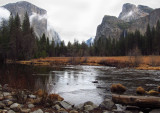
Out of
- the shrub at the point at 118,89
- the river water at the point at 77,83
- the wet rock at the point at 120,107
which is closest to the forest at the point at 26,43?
the river water at the point at 77,83

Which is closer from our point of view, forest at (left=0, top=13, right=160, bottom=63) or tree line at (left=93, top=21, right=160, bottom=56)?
forest at (left=0, top=13, right=160, bottom=63)

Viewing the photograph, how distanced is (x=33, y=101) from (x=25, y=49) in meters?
58.0

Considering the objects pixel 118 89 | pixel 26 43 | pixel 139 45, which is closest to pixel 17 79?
Answer: pixel 118 89

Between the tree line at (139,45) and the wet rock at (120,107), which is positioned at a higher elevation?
the tree line at (139,45)

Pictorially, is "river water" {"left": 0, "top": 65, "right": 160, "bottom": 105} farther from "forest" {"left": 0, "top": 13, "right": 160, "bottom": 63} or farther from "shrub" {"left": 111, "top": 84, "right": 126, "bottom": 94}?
"forest" {"left": 0, "top": 13, "right": 160, "bottom": 63}

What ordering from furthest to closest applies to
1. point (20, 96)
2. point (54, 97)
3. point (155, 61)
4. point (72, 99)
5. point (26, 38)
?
1. point (26, 38)
2. point (155, 61)
3. point (72, 99)
4. point (54, 97)
5. point (20, 96)

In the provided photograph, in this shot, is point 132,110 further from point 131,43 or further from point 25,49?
point 131,43

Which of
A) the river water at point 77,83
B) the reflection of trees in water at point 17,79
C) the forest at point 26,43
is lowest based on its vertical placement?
the river water at point 77,83

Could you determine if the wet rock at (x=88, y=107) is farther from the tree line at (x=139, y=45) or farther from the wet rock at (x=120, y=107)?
the tree line at (x=139, y=45)

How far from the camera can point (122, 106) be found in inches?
335

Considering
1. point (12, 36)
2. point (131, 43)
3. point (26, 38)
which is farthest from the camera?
point (131, 43)

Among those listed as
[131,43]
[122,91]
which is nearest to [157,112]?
[122,91]

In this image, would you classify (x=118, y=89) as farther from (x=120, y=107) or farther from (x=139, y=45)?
(x=139, y=45)

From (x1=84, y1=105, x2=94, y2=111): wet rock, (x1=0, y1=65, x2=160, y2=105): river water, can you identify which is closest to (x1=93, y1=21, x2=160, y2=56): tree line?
(x1=0, y1=65, x2=160, y2=105): river water
